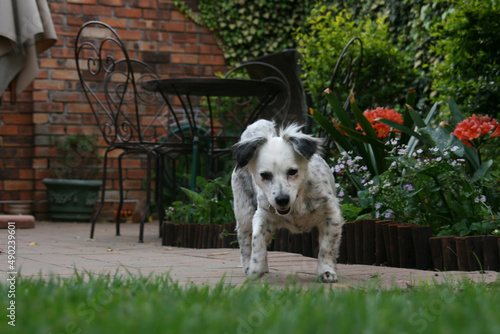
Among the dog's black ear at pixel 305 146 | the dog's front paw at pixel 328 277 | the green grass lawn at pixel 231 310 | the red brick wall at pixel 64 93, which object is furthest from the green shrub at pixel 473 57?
the red brick wall at pixel 64 93

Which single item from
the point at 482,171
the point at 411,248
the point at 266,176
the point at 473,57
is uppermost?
the point at 473,57

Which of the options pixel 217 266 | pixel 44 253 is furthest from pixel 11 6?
pixel 217 266

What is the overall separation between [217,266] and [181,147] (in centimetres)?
198

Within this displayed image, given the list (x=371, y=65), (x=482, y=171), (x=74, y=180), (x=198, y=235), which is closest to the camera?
(x=482, y=171)

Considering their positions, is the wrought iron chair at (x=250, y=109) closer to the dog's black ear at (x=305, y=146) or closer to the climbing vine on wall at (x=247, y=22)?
the climbing vine on wall at (x=247, y=22)

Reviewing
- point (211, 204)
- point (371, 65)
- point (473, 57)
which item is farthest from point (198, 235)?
point (371, 65)

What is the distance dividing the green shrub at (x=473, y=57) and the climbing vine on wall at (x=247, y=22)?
403 cm

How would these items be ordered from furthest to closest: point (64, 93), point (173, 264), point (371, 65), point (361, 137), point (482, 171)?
point (64, 93)
point (371, 65)
point (361, 137)
point (482, 171)
point (173, 264)

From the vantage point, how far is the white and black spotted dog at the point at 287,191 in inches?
113

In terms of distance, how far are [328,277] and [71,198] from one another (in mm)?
5610

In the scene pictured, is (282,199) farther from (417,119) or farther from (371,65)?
(371,65)

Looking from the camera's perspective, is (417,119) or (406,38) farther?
(406,38)

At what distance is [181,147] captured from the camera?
5.33 meters

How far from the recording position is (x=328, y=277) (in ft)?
9.81
